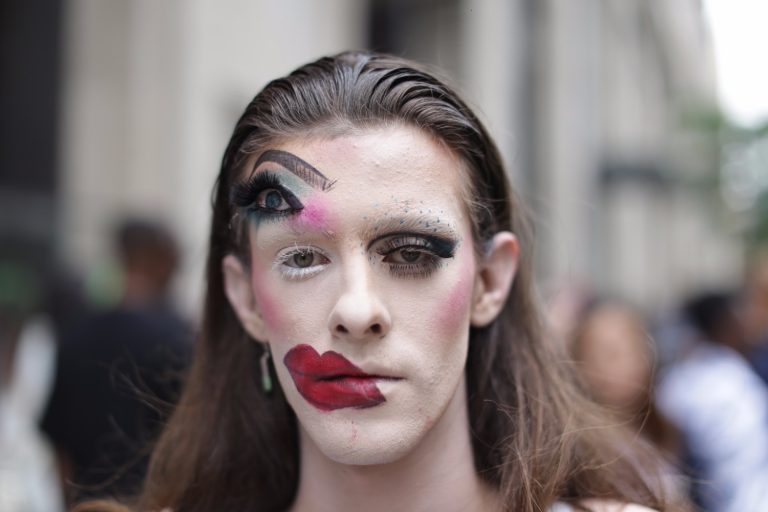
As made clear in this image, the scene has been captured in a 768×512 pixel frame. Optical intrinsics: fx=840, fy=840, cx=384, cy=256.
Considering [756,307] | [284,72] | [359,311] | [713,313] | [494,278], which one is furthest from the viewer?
[284,72]

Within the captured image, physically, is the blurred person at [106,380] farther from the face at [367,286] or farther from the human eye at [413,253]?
the human eye at [413,253]

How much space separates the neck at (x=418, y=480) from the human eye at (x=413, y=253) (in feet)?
1.11

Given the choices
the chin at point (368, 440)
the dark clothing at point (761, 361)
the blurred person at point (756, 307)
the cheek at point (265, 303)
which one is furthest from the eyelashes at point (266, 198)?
the blurred person at point (756, 307)

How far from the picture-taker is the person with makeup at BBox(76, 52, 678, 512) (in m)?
1.80

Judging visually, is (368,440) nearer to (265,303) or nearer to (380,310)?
(380,310)

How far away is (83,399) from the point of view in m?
3.85

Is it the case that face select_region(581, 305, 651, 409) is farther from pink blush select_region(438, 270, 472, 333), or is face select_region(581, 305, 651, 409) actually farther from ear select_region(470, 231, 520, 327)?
pink blush select_region(438, 270, 472, 333)

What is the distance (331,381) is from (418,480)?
31 centimetres

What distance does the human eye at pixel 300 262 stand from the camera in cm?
185

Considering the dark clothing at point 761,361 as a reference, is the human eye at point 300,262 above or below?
above

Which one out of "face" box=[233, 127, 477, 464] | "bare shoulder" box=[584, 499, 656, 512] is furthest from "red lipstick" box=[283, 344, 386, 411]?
"bare shoulder" box=[584, 499, 656, 512]

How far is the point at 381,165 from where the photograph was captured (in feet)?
5.98

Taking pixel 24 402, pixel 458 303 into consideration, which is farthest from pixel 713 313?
pixel 24 402

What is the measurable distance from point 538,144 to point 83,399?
14.6 meters
